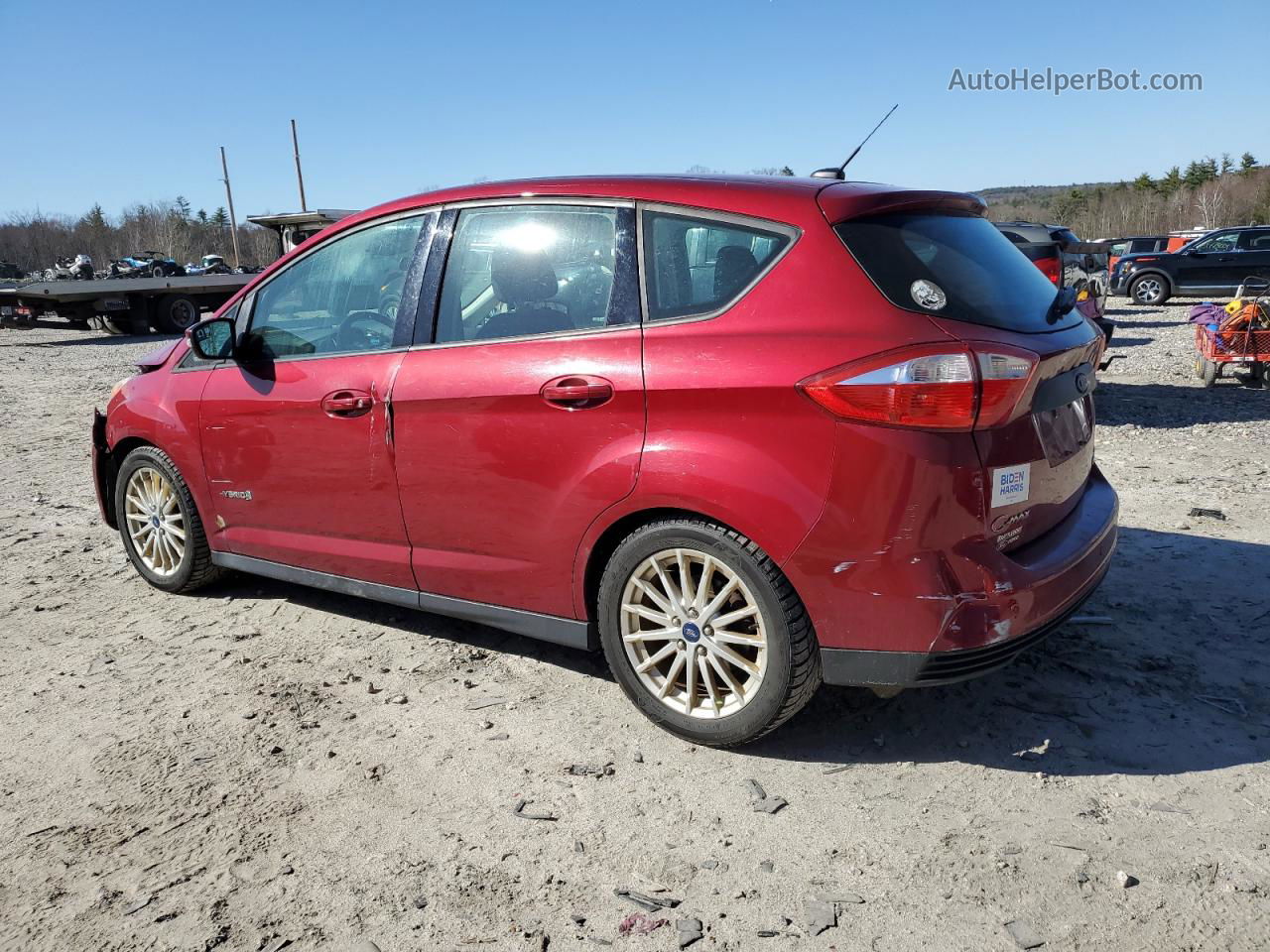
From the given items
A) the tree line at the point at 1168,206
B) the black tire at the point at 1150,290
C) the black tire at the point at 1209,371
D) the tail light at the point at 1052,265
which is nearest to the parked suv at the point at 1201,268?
the black tire at the point at 1150,290

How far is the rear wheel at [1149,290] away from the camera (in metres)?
23.1

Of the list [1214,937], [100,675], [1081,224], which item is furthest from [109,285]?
[1081,224]

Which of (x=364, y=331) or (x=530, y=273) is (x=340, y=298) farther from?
(x=530, y=273)

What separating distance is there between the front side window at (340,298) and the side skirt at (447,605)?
963mm

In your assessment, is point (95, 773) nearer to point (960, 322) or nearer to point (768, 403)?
point (768, 403)

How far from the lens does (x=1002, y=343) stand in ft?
9.31

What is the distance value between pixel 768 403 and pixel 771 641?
729mm

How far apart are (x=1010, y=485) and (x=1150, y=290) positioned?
933 inches

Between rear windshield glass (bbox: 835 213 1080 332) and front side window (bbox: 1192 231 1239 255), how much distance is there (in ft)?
75.1

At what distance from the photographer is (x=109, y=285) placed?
21000 millimetres

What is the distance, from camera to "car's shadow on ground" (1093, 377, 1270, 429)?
887cm

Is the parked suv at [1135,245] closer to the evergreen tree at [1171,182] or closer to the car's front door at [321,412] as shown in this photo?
the car's front door at [321,412]

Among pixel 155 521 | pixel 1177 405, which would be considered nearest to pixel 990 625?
pixel 155 521

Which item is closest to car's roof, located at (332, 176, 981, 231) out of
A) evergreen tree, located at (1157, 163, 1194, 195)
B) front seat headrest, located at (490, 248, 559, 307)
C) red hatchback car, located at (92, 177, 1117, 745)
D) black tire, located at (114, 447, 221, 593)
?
red hatchback car, located at (92, 177, 1117, 745)
